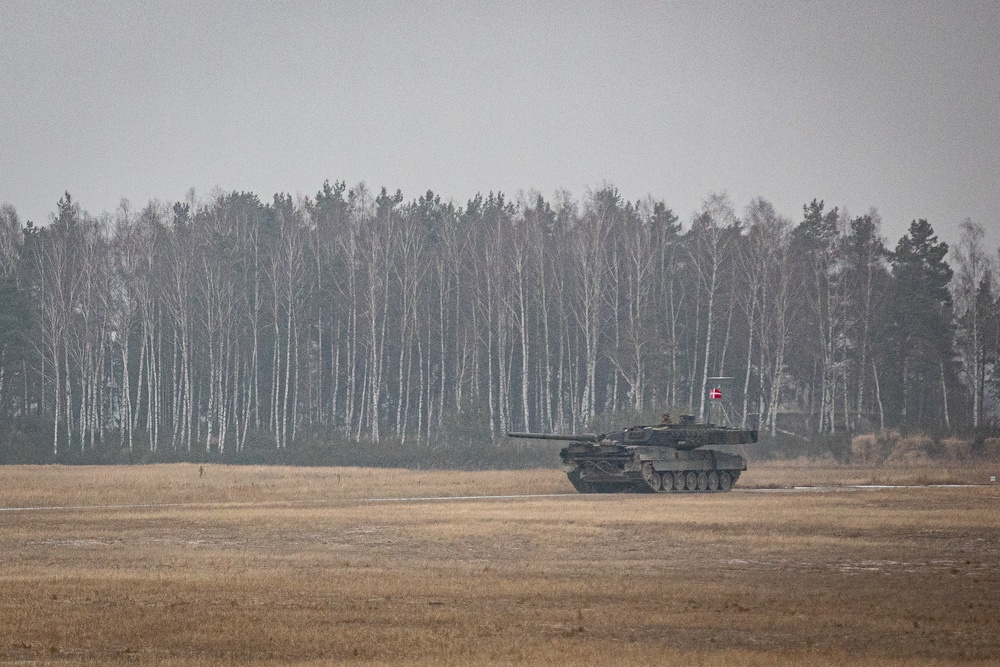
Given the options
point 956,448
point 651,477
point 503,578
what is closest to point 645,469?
point 651,477

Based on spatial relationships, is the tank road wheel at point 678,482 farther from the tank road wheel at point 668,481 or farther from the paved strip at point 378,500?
the paved strip at point 378,500

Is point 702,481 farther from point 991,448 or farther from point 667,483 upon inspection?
point 991,448

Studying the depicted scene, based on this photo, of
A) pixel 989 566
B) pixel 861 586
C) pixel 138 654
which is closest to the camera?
pixel 138 654

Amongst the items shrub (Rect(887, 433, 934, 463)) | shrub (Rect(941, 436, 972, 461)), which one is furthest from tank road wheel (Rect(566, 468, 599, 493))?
shrub (Rect(941, 436, 972, 461))

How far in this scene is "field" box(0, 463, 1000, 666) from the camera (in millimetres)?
17078

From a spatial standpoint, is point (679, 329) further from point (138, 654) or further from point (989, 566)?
point (138, 654)

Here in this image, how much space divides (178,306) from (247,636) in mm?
73642

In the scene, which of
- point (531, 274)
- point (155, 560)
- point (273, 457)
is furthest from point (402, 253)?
point (155, 560)

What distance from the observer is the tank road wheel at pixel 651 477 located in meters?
49.1

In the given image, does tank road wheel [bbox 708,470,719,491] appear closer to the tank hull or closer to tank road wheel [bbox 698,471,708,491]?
the tank hull

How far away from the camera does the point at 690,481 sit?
50281 mm

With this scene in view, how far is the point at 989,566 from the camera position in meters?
25.9

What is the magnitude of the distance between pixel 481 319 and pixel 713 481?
4196 centimetres

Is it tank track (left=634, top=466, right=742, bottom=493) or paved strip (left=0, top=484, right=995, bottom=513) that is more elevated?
tank track (left=634, top=466, right=742, bottom=493)
